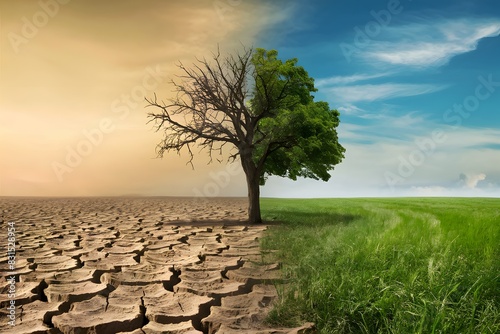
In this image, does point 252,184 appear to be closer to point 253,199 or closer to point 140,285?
point 253,199

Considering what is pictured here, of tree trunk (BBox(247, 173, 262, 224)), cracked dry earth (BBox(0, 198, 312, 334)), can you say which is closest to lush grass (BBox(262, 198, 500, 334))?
cracked dry earth (BBox(0, 198, 312, 334))

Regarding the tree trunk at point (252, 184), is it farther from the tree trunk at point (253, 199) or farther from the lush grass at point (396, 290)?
the lush grass at point (396, 290)

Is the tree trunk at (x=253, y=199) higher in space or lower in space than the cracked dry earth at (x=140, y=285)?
higher

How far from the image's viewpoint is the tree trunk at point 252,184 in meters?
13.2

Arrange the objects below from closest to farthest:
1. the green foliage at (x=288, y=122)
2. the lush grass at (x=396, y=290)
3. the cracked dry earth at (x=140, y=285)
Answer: the lush grass at (x=396, y=290) < the cracked dry earth at (x=140, y=285) < the green foliage at (x=288, y=122)

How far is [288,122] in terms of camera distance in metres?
12.8

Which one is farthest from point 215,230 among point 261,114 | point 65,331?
point 65,331

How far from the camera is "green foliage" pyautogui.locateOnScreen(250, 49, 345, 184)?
13016 millimetres

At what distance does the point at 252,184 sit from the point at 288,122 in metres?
2.05

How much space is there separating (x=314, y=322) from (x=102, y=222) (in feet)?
34.1

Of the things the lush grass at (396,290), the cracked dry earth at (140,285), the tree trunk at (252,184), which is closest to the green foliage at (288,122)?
the tree trunk at (252,184)

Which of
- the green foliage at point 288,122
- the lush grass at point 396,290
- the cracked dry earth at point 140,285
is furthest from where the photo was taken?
the green foliage at point 288,122

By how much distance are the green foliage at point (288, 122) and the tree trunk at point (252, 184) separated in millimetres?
428

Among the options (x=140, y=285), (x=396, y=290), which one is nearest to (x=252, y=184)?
(x=140, y=285)
